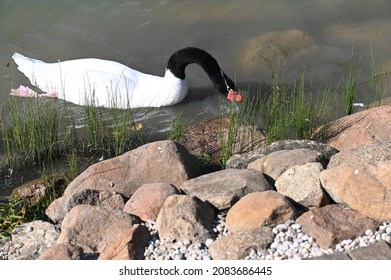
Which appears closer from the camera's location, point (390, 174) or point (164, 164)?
point (390, 174)

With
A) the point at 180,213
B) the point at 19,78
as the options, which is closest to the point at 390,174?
the point at 180,213

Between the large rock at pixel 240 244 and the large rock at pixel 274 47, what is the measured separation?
5.06 meters

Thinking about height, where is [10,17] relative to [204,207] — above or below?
above

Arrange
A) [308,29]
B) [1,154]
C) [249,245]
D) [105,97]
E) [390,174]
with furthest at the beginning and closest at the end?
[308,29], [105,97], [1,154], [390,174], [249,245]

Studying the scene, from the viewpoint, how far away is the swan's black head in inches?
313

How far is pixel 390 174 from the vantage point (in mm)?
4176

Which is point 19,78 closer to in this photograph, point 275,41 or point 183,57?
point 183,57

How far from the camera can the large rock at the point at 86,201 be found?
4.80 m

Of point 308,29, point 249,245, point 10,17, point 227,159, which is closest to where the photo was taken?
point 249,245

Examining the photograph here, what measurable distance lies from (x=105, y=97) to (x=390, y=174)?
4.26m

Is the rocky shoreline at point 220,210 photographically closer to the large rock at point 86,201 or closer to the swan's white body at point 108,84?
the large rock at point 86,201

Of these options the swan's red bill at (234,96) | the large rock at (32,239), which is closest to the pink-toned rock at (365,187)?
the large rock at (32,239)

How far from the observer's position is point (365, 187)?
4.19 m

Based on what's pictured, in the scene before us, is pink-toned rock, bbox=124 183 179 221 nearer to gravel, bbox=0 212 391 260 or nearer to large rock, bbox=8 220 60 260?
gravel, bbox=0 212 391 260
